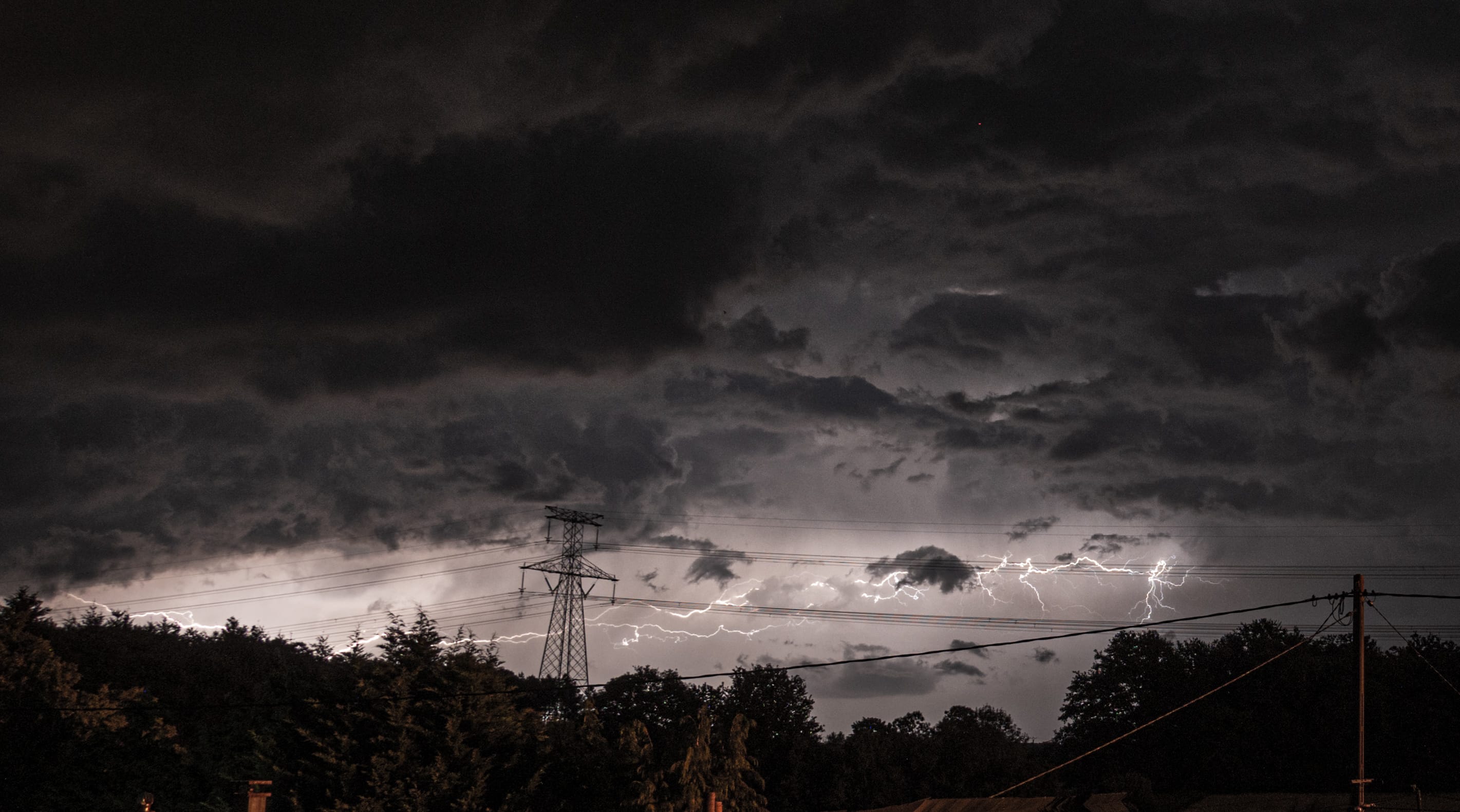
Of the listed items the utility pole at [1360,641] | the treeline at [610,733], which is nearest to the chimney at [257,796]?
the treeline at [610,733]

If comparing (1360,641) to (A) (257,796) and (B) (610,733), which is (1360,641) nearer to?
(A) (257,796)

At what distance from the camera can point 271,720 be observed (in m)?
52.1

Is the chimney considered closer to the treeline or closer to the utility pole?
the treeline

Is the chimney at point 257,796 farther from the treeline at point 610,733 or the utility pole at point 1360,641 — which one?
the utility pole at point 1360,641

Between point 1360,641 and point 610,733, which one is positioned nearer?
point 1360,641

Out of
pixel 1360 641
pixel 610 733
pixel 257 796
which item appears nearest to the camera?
pixel 1360 641

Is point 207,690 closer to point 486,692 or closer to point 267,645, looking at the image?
point 267,645

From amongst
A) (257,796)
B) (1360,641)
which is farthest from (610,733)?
(1360,641)

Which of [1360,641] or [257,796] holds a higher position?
[1360,641]

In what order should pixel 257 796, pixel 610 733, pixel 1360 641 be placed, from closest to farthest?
1. pixel 1360 641
2. pixel 257 796
3. pixel 610 733

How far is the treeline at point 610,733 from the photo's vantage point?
127 feet

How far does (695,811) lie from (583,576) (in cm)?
2960

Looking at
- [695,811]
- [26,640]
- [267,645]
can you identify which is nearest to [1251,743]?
[695,811]

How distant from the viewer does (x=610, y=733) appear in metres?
73.5
